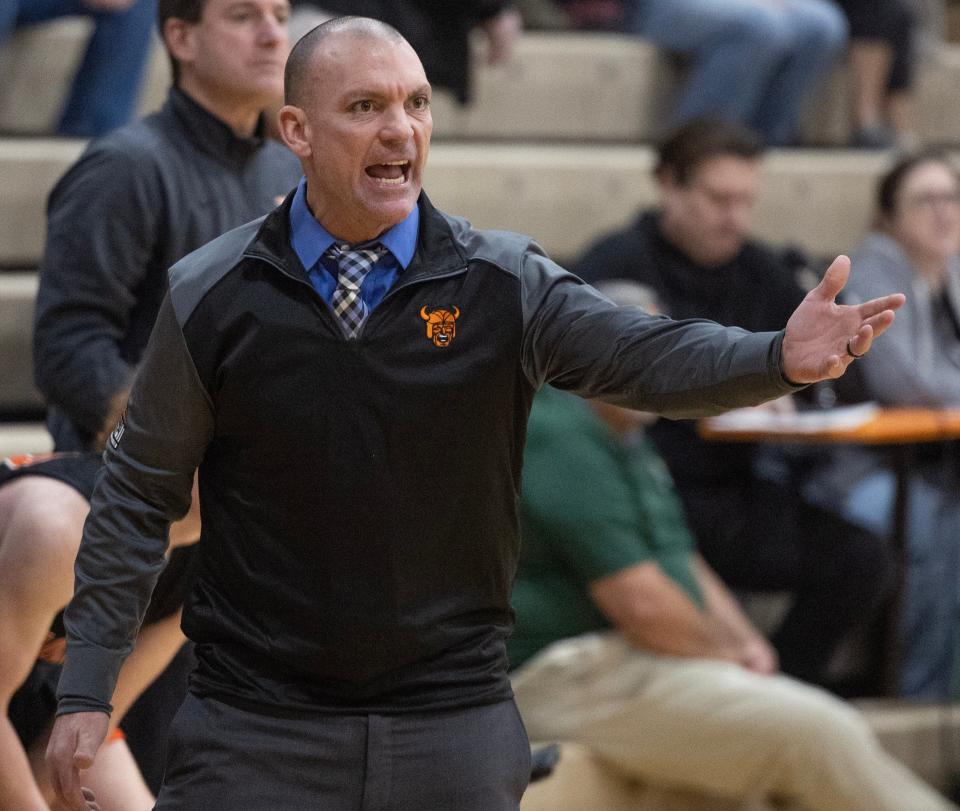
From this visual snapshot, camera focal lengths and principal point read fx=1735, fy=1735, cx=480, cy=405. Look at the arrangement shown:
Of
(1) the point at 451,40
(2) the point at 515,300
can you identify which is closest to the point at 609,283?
(1) the point at 451,40

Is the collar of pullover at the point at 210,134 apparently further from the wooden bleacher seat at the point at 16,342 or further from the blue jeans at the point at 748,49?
the blue jeans at the point at 748,49

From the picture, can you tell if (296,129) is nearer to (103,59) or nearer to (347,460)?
(347,460)

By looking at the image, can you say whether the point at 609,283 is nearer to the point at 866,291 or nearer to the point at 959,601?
the point at 866,291

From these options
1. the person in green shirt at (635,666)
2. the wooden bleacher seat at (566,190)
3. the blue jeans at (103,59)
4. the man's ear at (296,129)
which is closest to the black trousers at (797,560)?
the person in green shirt at (635,666)

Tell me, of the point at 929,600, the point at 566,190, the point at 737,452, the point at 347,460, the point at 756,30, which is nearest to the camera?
the point at 347,460

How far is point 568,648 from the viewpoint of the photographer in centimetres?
332

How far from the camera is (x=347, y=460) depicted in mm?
1659

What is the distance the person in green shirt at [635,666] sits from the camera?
3309mm

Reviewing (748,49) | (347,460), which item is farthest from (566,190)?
(347,460)

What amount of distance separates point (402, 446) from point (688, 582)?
1.86m

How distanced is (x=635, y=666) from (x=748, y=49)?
2094 mm

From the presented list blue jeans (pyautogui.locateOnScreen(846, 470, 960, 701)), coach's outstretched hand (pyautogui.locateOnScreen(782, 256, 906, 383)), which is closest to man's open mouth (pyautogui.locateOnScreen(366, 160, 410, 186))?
A: coach's outstretched hand (pyautogui.locateOnScreen(782, 256, 906, 383))

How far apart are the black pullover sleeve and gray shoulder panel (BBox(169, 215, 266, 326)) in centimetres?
2

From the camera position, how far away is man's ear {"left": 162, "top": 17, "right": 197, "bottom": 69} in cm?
A: 252
